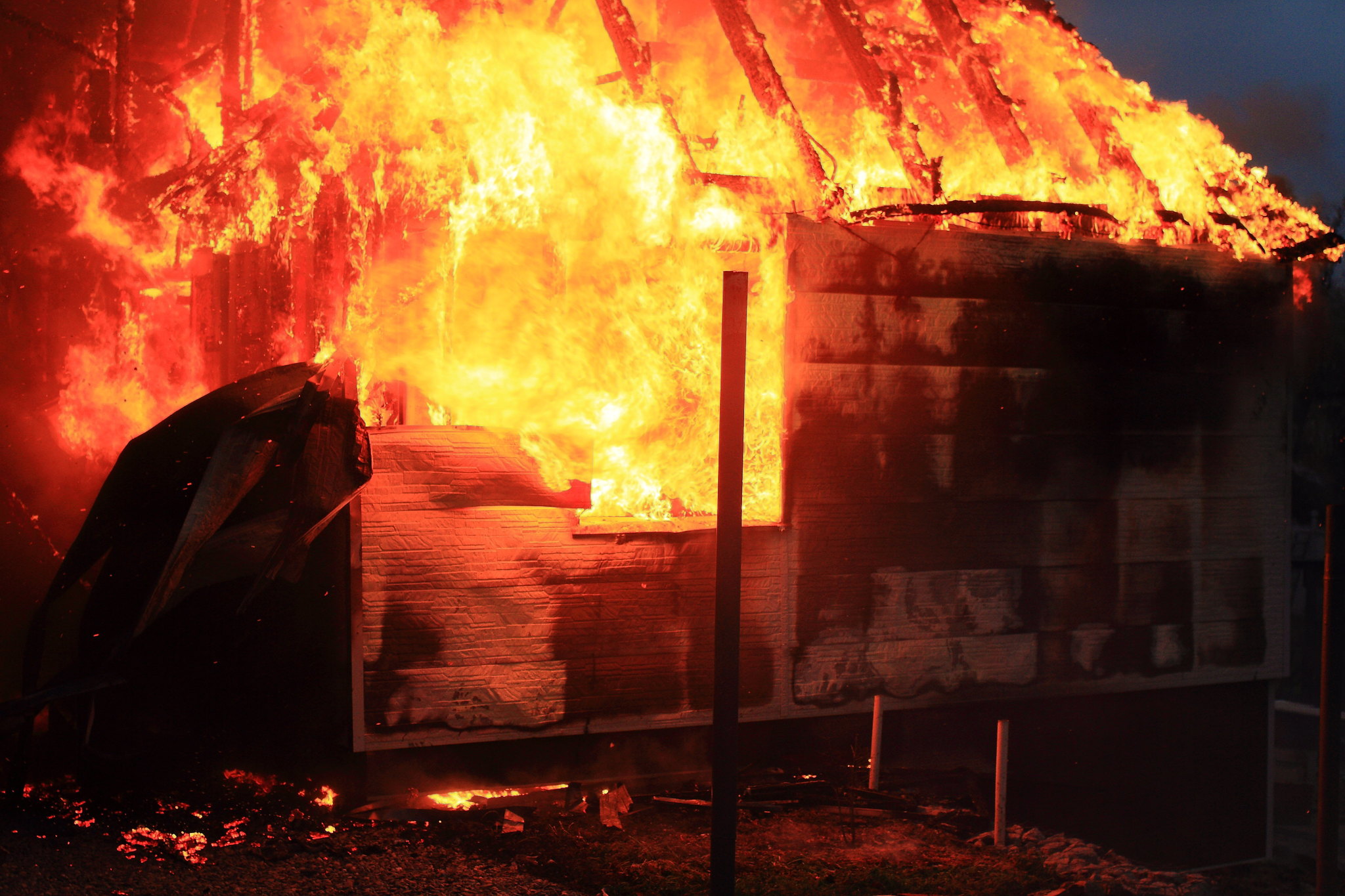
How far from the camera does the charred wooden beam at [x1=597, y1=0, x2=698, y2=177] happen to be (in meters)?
6.26

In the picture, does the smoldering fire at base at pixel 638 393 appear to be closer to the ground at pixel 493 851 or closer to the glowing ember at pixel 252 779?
the glowing ember at pixel 252 779

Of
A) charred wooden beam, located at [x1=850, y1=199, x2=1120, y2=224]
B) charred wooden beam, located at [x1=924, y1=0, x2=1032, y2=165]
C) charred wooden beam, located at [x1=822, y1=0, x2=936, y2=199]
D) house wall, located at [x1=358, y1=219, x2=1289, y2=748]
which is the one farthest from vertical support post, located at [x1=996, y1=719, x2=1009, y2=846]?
charred wooden beam, located at [x1=924, y1=0, x2=1032, y2=165]

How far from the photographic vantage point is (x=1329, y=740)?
5.52 meters

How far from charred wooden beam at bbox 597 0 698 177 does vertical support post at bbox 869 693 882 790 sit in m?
3.88

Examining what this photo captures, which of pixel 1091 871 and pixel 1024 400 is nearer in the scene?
pixel 1091 871

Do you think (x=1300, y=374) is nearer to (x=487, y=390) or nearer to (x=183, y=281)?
(x=487, y=390)

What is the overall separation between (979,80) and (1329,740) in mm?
5290

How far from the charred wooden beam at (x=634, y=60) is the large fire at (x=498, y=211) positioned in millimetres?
17

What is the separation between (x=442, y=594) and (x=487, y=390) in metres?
1.37

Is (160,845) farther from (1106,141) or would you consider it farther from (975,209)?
(1106,141)

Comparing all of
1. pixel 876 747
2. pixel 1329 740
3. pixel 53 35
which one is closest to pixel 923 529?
pixel 876 747

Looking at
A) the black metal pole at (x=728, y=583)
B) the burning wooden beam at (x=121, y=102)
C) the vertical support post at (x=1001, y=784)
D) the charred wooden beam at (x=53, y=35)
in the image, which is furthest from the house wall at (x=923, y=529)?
the charred wooden beam at (x=53, y=35)

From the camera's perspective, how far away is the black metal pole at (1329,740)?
5.46 m

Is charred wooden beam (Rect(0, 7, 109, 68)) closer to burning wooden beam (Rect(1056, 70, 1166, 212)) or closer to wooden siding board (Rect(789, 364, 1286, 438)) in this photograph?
wooden siding board (Rect(789, 364, 1286, 438))
